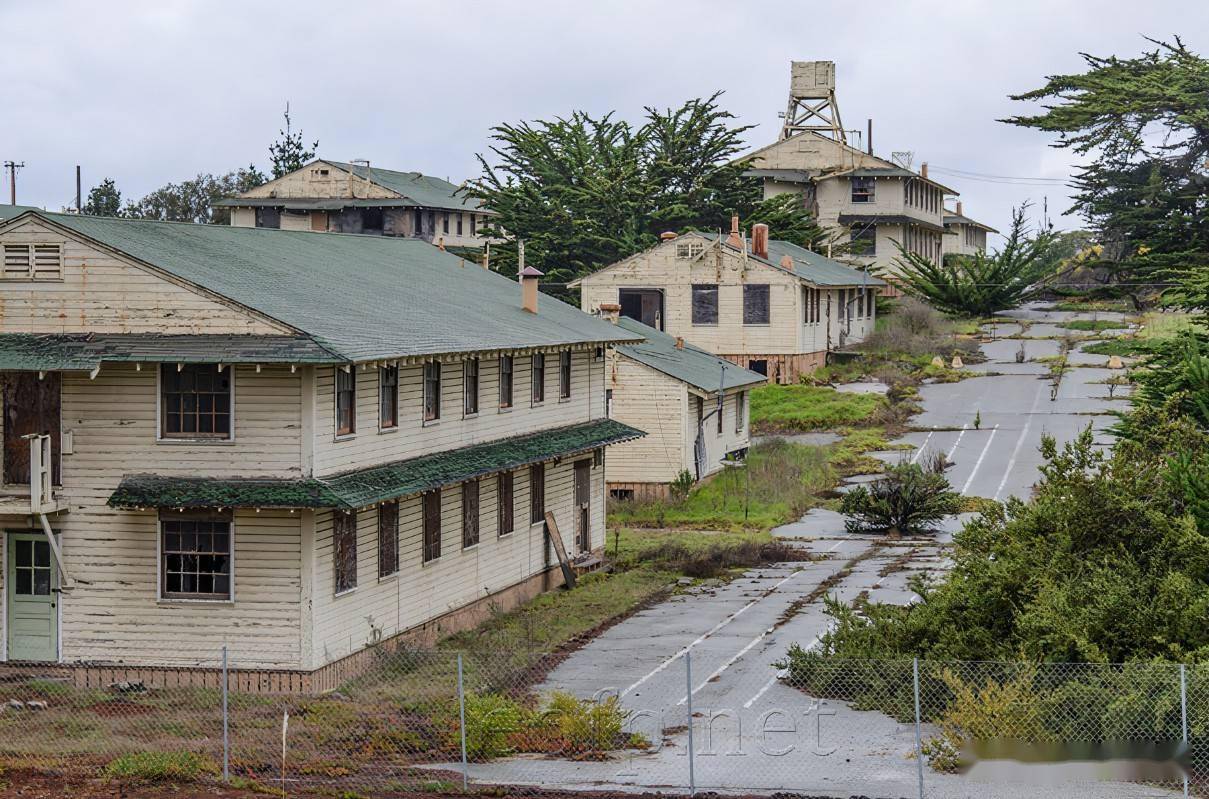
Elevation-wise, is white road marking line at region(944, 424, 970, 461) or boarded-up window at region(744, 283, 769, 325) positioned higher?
boarded-up window at region(744, 283, 769, 325)

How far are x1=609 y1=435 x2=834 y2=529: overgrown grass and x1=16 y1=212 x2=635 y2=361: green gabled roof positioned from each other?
728 centimetres

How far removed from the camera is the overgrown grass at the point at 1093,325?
232 ft

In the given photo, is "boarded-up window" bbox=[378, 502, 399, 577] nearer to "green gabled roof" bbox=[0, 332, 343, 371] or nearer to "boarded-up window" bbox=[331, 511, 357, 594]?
"boarded-up window" bbox=[331, 511, 357, 594]

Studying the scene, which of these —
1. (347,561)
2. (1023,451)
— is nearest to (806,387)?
(1023,451)

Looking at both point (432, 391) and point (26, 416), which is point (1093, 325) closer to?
point (432, 391)

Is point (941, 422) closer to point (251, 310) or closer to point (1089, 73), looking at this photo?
point (1089, 73)

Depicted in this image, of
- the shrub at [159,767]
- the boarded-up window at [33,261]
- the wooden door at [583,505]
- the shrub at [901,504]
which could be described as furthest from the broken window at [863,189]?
the shrub at [159,767]

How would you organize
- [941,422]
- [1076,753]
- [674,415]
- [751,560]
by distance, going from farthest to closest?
[941,422]
[674,415]
[751,560]
[1076,753]

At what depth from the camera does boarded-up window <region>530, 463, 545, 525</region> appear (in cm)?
3372

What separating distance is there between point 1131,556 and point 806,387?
38.6 meters

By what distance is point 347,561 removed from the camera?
82.5ft

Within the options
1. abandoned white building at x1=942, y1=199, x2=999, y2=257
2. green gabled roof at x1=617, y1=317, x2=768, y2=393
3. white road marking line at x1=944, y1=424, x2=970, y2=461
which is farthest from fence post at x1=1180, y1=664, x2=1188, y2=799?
abandoned white building at x1=942, y1=199, x2=999, y2=257

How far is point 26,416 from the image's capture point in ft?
82.3

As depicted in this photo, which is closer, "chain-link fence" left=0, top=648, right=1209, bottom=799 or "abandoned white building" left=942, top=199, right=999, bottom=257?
"chain-link fence" left=0, top=648, right=1209, bottom=799
